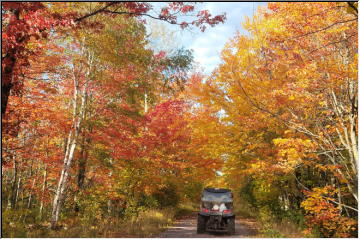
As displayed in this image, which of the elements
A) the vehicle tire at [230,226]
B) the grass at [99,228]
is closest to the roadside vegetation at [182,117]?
the grass at [99,228]

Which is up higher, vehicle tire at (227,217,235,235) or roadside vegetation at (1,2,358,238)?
roadside vegetation at (1,2,358,238)

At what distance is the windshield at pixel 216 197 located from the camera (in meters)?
10.8

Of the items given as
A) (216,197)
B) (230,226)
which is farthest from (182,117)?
(230,226)

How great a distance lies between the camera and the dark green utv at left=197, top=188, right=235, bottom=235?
1045 cm

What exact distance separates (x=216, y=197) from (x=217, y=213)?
0.60 metres

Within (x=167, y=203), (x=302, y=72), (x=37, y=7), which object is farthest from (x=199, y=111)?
(x=37, y=7)

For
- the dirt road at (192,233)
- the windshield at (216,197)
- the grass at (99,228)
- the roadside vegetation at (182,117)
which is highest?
the roadside vegetation at (182,117)

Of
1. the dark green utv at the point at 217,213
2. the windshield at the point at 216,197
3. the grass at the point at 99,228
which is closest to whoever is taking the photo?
the grass at the point at 99,228

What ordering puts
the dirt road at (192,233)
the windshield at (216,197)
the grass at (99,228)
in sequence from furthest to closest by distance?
the windshield at (216,197) → the dirt road at (192,233) → the grass at (99,228)

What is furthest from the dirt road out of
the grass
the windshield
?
the windshield

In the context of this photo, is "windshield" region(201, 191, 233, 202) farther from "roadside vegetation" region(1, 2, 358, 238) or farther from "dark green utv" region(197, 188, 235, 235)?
"roadside vegetation" region(1, 2, 358, 238)

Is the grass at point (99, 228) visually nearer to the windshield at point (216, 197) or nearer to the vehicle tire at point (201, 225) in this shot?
the vehicle tire at point (201, 225)

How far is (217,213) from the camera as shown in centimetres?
1053

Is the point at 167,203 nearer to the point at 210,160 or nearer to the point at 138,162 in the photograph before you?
the point at 210,160
